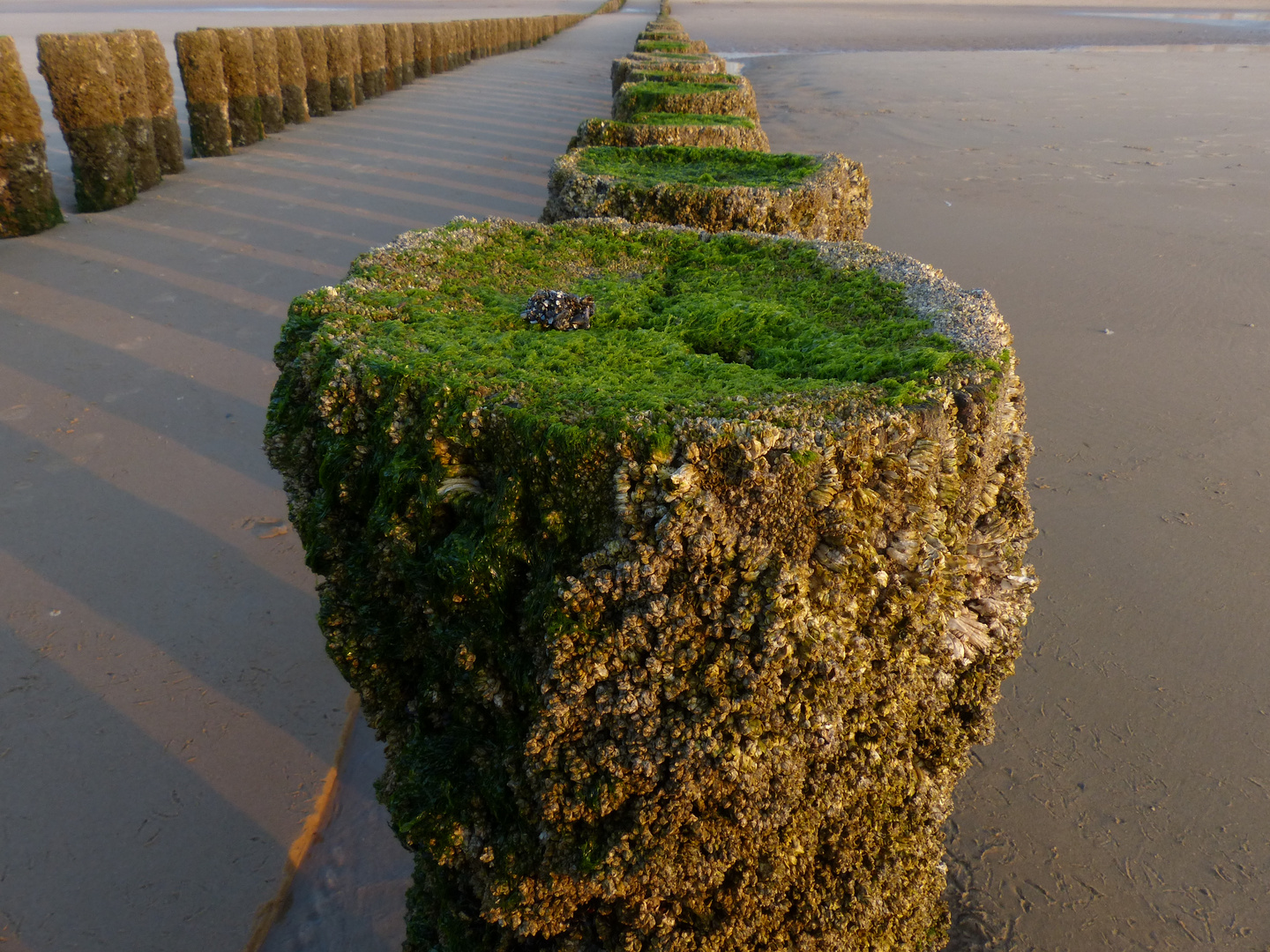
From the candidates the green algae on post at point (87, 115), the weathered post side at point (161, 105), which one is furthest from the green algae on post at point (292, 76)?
the green algae on post at point (87, 115)

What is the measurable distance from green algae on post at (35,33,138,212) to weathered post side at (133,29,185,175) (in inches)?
31.9

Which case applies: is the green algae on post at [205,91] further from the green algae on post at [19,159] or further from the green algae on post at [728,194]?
the green algae on post at [728,194]

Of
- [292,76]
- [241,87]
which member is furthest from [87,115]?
[292,76]

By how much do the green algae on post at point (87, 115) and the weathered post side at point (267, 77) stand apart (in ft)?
12.3

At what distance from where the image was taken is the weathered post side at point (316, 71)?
1412cm

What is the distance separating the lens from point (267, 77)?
40.7 feet

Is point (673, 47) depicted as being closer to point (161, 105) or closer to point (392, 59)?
point (392, 59)

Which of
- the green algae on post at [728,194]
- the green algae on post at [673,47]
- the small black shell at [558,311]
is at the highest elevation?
the green algae on post at [673,47]

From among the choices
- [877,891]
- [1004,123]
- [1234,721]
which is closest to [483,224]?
[877,891]

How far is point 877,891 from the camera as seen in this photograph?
6.51 ft

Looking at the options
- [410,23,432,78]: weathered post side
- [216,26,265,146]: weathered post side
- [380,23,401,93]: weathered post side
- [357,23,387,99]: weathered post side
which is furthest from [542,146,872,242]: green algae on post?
[410,23,432,78]: weathered post side

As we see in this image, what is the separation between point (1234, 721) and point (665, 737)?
98.3 inches

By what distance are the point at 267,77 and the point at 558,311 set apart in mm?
12467

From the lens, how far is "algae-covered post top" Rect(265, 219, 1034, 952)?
168 centimetres
